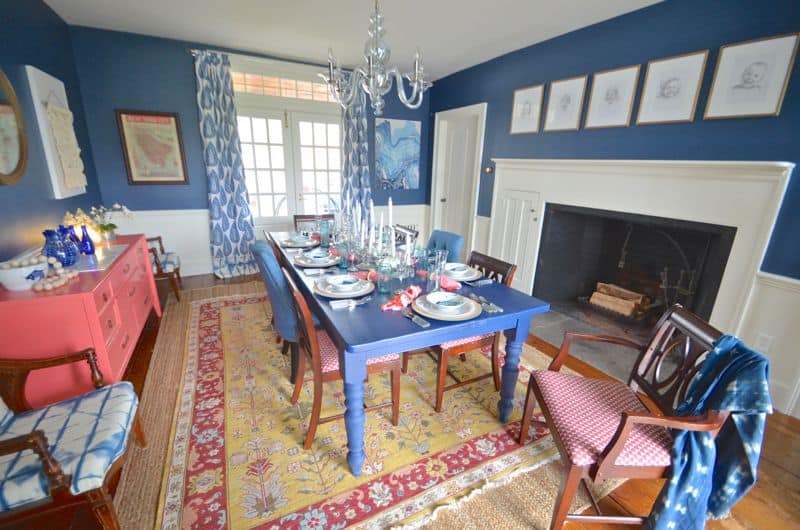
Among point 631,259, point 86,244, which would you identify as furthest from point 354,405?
point 631,259

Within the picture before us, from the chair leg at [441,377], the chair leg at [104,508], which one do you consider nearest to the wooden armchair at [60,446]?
the chair leg at [104,508]

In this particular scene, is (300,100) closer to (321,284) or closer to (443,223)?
(443,223)

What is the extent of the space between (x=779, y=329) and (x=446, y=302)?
7.00 feet

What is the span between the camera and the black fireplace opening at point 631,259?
2.33 meters

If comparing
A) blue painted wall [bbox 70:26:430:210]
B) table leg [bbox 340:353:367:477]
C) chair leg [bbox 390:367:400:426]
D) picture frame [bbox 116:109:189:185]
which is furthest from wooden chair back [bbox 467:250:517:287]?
picture frame [bbox 116:109:189:185]

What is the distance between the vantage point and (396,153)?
16.1 feet

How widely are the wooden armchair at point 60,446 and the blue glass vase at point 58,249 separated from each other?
85 cm

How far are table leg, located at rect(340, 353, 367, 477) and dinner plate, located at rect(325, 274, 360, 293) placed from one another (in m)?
0.44

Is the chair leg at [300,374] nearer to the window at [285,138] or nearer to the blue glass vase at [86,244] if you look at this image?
the blue glass vase at [86,244]

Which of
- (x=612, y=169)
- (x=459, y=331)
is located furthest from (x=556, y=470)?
(x=612, y=169)

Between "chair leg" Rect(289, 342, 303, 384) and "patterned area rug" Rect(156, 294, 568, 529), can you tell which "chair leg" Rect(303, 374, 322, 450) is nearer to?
"patterned area rug" Rect(156, 294, 568, 529)

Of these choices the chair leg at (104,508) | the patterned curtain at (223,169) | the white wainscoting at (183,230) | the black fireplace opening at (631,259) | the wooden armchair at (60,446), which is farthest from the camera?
the white wainscoting at (183,230)

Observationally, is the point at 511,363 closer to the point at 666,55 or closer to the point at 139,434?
the point at 139,434

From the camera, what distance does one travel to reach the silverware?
1407 mm
